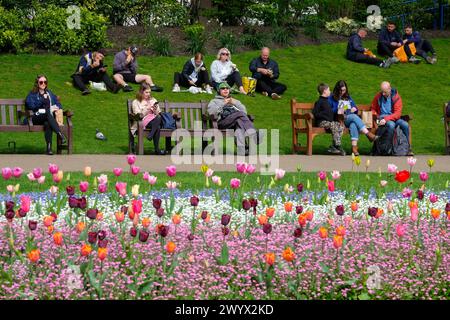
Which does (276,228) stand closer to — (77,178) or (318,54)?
(77,178)

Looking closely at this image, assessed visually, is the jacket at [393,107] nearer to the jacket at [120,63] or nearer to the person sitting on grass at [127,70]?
the person sitting on grass at [127,70]

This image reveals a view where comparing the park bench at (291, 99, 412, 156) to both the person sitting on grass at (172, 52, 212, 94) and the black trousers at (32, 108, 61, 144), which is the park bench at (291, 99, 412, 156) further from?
the person sitting on grass at (172, 52, 212, 94)

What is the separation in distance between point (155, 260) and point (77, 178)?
222 inches

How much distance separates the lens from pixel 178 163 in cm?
1502

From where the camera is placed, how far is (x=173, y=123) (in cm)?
1695

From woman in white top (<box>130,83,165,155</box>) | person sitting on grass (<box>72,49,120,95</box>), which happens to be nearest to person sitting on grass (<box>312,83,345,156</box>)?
woman in white top (<box>130,83,165,155</box>)

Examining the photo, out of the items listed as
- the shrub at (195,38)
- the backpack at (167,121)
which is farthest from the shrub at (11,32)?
the backpack at (167,121)

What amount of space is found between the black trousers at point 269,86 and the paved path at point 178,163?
6868mm

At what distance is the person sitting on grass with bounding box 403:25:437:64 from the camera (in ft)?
91.1

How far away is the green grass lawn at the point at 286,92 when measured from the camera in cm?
1867

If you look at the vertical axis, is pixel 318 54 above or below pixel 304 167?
above

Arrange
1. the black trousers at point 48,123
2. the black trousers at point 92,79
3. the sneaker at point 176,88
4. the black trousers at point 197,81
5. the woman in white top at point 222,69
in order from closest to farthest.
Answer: the black trousers at point 48,123, the woman in white top at point 222,69, the black trousers at point 92,79, the sneaker at point 176,88, the black trousers at point 197,81
